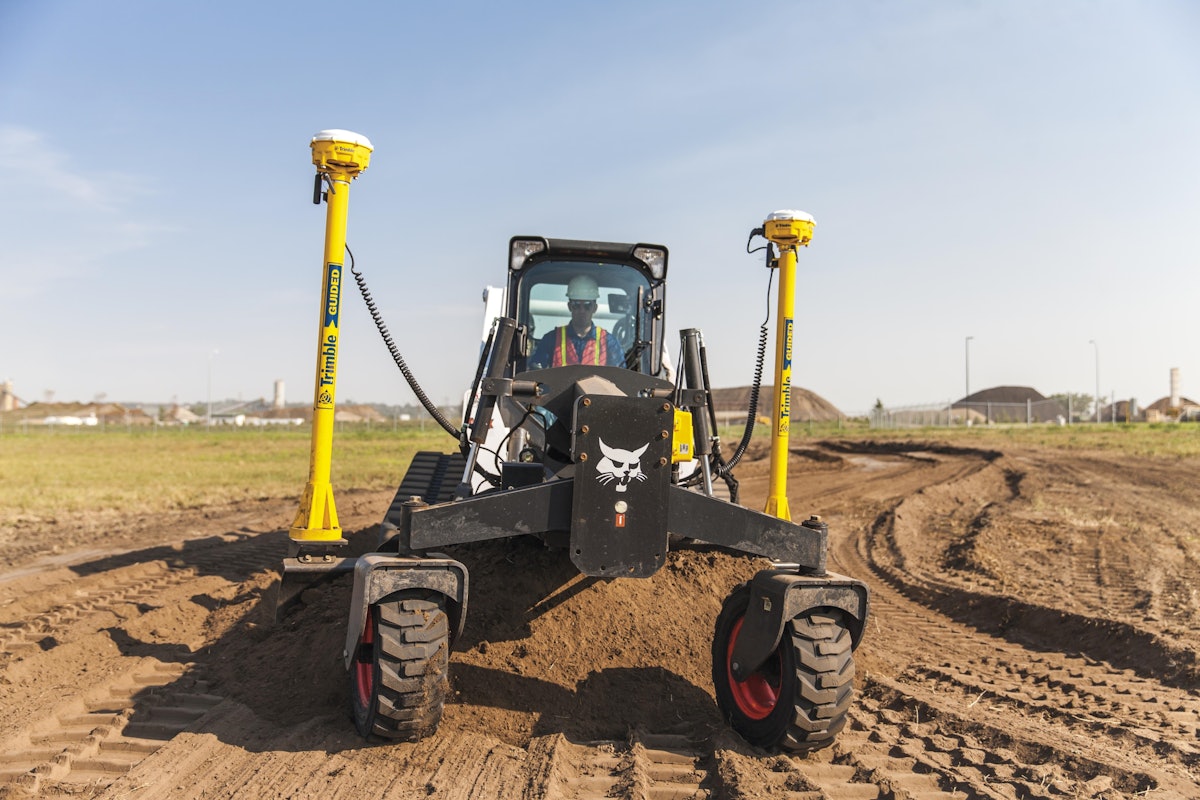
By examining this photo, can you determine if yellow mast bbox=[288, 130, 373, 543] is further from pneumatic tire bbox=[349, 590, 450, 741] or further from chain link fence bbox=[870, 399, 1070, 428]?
chain link fence bbox=[870, 399, 1070, 428]

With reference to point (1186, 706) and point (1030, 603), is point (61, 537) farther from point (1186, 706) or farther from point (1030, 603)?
point (1186, 706)

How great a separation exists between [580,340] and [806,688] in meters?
3.58

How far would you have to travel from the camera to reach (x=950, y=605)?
9258 mm

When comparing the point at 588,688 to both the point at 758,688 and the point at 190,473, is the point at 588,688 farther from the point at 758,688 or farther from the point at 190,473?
the point at 190,473

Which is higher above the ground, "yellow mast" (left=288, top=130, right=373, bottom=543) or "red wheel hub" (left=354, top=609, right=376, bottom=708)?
"yellow mast" (left=288, top=130, right=373, bottom=543)

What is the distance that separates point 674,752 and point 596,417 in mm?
1789

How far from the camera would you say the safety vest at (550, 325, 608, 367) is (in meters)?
7.33

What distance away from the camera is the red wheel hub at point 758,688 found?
16.5 feet

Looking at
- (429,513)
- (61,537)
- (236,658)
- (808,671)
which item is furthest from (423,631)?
(61,537)

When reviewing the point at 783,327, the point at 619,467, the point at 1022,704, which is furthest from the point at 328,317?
the point at 1022,704

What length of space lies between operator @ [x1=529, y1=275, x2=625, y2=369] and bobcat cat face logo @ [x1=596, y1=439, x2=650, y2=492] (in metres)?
2.67

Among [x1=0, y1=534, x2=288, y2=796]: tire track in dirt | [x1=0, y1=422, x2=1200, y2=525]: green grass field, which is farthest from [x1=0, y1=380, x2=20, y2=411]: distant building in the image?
[x1=0, y1=534, x2=288, y2=796]: tire track in dirt

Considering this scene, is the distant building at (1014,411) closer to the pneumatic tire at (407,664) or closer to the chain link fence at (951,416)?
the chain link fence at (951,416)

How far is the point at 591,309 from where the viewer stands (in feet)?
24.6
